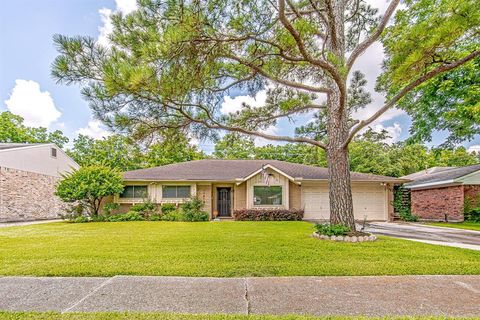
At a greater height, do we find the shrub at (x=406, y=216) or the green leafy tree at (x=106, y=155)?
the green leafy tree at (x=106, y=155)

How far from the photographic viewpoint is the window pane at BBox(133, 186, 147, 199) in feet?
54.6

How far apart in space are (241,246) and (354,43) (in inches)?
312

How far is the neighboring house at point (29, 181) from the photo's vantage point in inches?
634

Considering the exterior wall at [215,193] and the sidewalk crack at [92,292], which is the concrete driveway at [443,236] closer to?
the exterior wall at [215,193]

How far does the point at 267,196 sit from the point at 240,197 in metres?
1.67

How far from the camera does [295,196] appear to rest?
16.5 m

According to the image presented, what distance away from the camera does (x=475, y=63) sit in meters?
12.8

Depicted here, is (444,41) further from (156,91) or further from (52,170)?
(52,170)

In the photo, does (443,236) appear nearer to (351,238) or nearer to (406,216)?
(351,238)

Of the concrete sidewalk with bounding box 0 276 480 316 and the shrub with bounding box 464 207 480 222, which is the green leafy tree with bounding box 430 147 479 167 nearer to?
the shrub with bounding box 464 207 480 222

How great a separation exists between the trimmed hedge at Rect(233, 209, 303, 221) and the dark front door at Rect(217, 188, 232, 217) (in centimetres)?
174

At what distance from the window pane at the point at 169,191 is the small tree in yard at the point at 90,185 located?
2356 mm

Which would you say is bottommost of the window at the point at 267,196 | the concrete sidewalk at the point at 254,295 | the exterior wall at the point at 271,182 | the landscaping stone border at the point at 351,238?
the landscaping stone border at the point at 351,238

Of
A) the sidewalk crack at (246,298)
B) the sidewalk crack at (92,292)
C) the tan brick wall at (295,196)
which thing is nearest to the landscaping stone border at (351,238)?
the sidewalk crack at (246,298)
